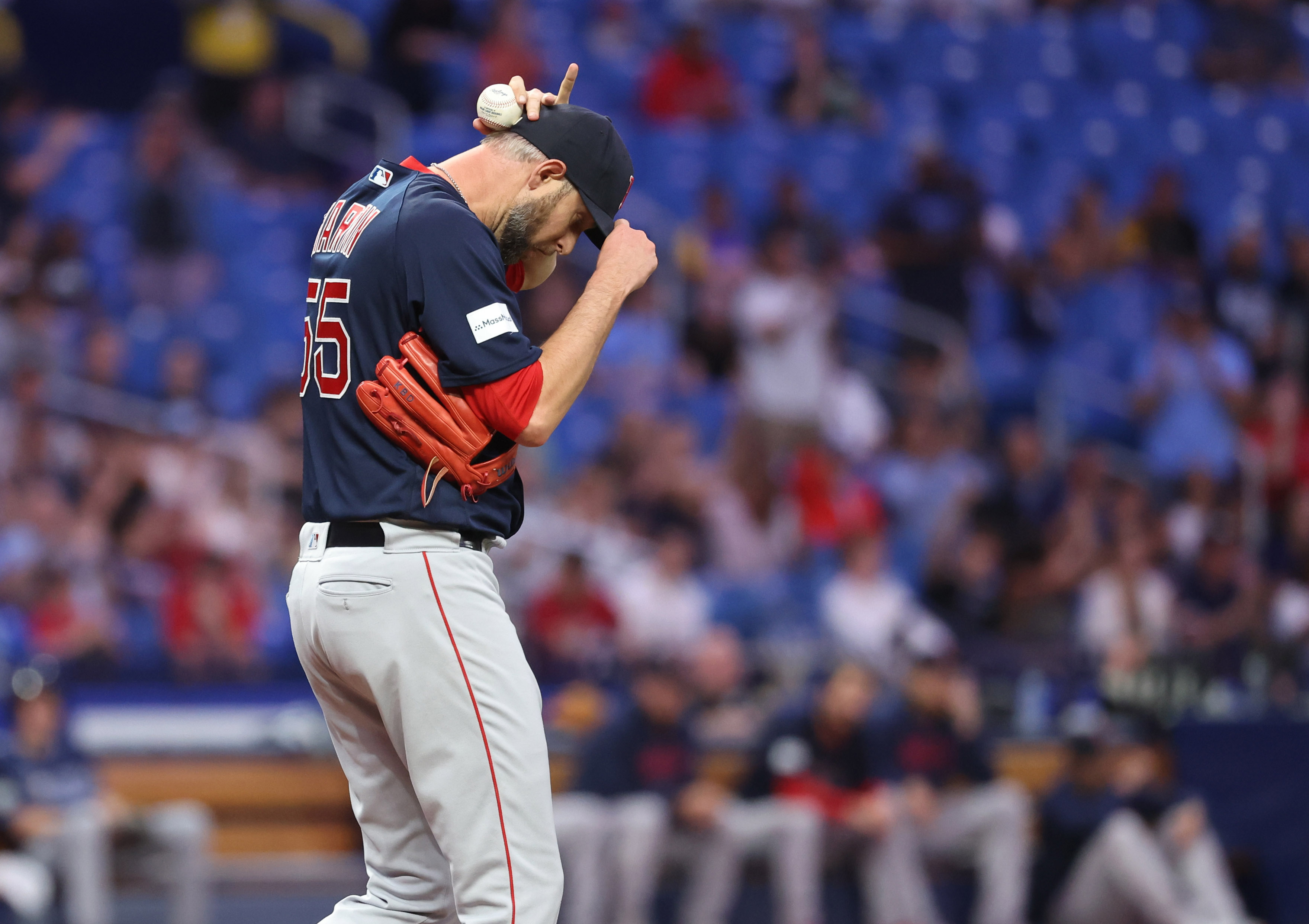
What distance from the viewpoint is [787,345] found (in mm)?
10867

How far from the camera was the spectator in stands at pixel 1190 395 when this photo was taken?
11281 millimetres

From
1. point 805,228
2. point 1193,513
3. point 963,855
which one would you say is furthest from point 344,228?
point 805,228

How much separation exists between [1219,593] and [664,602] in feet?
10.6

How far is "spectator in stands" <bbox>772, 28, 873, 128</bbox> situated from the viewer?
12.9 metres

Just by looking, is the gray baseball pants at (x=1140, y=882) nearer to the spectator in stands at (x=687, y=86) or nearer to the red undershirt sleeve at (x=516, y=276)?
the red undershirt sleeve at (x=516, y=276)

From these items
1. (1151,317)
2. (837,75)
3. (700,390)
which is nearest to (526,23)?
(837,75)

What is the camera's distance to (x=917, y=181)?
11.9m

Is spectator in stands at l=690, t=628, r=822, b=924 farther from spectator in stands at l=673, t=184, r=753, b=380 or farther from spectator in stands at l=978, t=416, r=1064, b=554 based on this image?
spectator in stands at l=673, t=184, r=753, b=380

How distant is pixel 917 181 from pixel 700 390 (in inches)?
92.8

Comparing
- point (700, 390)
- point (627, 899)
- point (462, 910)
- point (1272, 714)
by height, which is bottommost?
point (627, 899)

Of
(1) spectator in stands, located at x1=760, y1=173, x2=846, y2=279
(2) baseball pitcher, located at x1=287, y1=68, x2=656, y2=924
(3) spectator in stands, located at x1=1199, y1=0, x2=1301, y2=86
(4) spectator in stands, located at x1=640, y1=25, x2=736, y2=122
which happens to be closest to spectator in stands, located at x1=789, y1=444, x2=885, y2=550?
(1) spectator in stands, located at x1=760, y1=173, x2=846, y2=279

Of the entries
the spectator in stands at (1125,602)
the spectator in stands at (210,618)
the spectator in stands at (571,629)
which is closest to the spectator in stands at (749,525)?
the spectator in stands at (571,629)

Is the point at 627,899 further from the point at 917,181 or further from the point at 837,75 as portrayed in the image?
the point at 837,75

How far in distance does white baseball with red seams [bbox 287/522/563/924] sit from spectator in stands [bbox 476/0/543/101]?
8.65 meters
